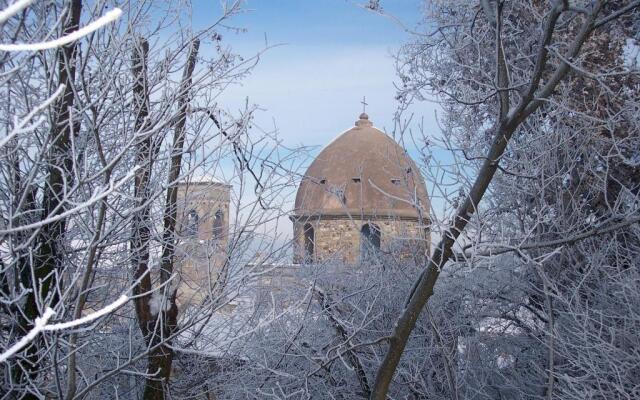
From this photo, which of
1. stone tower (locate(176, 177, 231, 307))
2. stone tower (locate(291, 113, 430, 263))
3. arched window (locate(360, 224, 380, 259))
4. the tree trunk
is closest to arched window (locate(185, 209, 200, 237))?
stone tower (locate(176, 177, 231, 307))

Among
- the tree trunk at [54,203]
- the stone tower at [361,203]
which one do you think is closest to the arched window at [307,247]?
the stone tower at [361,203]

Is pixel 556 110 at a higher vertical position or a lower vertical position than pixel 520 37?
lower

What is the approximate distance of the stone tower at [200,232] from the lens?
23.6ft

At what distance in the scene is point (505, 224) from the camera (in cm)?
839

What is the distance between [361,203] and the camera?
9.26m

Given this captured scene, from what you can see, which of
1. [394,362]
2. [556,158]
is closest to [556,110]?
[556,158]

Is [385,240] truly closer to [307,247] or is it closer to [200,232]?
[307,247]

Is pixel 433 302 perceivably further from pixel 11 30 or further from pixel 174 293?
pixel 11 30

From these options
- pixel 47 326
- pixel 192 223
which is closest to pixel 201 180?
pixel 192 223

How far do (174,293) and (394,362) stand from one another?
2.37 meters

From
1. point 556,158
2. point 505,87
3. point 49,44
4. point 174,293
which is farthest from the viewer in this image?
point 556,158

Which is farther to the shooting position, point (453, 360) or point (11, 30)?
point (453, 360)

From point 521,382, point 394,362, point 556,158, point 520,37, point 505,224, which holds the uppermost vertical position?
point 520,37

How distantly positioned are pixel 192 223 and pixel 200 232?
0.22 m
